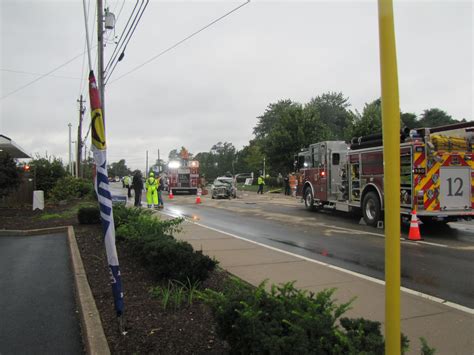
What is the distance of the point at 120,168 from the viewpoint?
17550 cm

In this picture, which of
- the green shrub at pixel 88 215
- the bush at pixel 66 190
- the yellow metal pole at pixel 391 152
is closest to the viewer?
the yellow metal pole at pixel 391 152

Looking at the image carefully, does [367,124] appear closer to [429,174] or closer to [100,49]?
[429,174]

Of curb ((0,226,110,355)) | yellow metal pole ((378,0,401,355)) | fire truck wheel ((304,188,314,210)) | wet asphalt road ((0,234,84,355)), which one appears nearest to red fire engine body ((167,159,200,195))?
fire truck wheel ((304,188,314,210))

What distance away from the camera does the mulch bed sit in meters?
3.60

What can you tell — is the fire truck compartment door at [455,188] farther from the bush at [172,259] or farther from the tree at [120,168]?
the tree at [120,168]

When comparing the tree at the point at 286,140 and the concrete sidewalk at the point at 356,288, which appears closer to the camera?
the concrete sidewalk at the point at 356,288

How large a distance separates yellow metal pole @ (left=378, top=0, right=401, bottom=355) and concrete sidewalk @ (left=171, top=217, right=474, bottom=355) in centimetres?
212

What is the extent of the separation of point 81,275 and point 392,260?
17.0 ft

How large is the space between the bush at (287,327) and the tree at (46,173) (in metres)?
21.0

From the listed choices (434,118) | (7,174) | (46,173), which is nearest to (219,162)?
(434,118)

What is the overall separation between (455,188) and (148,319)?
9.85 metres

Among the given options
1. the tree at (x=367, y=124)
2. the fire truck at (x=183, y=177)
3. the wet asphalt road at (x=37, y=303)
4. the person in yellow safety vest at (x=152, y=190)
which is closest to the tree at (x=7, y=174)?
the person in yellow safety vest at (x=152, y=190)

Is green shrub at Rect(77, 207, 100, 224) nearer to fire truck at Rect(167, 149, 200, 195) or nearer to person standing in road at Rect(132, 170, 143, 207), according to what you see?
person standing in road at Rect(132, 170, 143, 207)

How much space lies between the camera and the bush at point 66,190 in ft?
69.5
